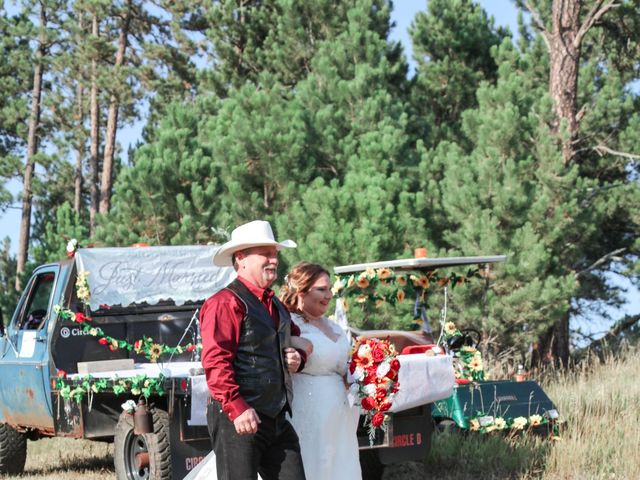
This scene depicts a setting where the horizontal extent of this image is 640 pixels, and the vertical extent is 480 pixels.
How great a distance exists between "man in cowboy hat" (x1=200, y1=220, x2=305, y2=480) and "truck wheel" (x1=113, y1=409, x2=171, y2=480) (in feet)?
8.11

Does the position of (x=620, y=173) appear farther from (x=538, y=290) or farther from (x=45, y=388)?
(x=45, y=388)

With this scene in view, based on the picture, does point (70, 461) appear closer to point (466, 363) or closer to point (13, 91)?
point (466, 363)

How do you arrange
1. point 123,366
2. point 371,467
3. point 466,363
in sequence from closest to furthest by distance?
point 371,467, point 123,366, point 466,363

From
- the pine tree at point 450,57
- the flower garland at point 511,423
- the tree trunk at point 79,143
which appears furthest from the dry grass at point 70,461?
the tree trunk at point 79,143

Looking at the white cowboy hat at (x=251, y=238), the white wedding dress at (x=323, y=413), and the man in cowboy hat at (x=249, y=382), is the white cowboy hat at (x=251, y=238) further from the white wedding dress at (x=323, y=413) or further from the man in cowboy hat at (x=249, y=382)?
the white wedding dress at (x=323, y=413)

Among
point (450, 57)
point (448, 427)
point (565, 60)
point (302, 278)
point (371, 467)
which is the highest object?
point (450, 57)

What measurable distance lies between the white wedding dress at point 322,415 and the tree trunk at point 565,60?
12716 millimetres

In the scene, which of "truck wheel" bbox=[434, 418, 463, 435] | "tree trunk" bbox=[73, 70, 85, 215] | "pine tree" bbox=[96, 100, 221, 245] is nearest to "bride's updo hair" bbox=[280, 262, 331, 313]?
"truck wheel" bbox=[434, 418, 463, 435]

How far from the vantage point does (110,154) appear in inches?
1240

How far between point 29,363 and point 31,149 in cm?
2806

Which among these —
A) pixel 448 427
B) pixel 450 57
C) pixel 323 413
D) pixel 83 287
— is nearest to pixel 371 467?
pixel 448 427

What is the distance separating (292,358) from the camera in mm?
4957

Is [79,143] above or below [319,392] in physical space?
above

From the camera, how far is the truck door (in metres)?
8.71
